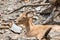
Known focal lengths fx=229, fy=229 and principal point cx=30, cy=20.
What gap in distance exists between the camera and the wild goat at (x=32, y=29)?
205 inches

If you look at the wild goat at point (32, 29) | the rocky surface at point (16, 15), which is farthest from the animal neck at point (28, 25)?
the rocky surface at point (16, 15)

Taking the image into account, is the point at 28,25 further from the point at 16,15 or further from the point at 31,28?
the point at 16,15

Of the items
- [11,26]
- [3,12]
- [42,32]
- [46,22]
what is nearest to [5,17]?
[3,12]

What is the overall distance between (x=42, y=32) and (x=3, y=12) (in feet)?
8.71

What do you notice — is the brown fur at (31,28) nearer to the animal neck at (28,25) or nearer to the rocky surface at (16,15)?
the animal neck at (28,25)

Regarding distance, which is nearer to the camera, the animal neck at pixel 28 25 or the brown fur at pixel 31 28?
the brown fur at pixel 31 28

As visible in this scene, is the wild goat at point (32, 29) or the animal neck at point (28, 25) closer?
the wild goat at point (32, 29)

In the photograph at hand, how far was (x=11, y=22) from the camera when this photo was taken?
21.2 ft

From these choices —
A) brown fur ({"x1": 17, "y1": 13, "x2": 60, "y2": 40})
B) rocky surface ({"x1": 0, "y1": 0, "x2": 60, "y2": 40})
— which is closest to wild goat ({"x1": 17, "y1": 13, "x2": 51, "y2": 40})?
brown fur ({"x1": 17, "y1": 13, "x2": 60, "y2": 40})

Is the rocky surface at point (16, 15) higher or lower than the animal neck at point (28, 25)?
lower

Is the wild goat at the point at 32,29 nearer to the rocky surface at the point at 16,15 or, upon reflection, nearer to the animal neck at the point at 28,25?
the animal neck at the point at 28,25

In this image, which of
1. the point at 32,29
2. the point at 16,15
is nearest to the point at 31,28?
the point at 32,29

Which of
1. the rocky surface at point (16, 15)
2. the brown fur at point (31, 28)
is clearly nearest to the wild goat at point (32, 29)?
the brown fur at point (31, 28)

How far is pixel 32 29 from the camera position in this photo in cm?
545
